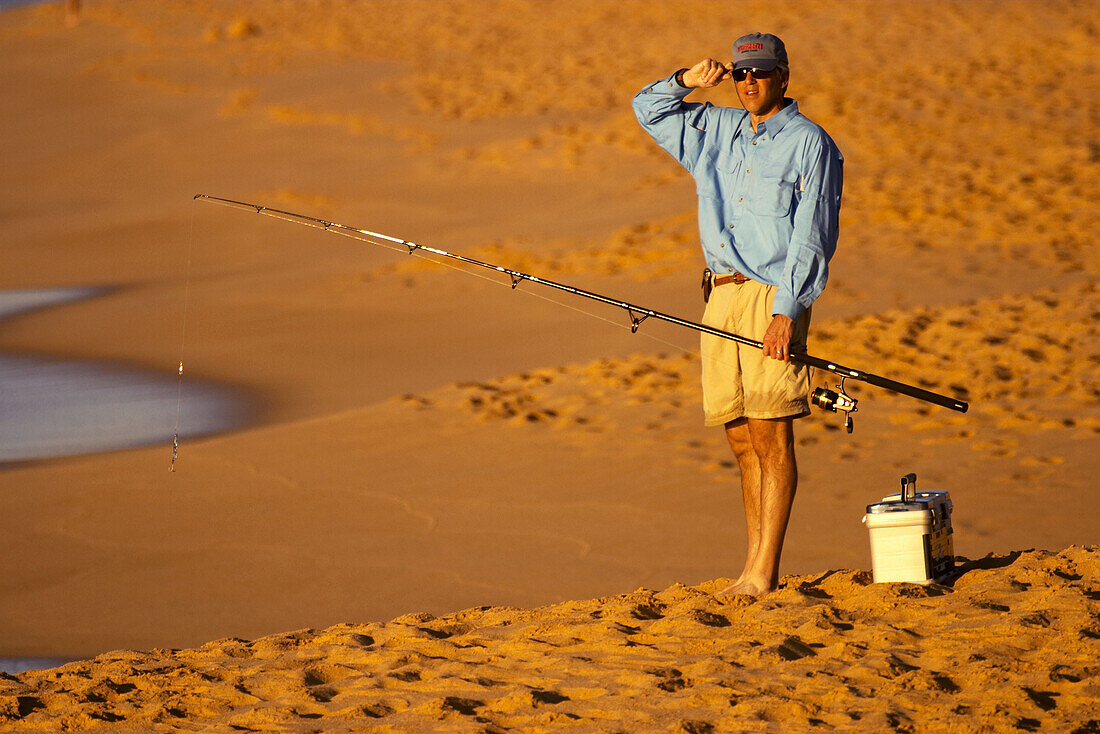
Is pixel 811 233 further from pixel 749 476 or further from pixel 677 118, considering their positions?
pixel 749 476

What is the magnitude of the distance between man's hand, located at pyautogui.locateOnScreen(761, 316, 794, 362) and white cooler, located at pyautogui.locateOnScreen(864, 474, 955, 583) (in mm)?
636

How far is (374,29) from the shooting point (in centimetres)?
2867

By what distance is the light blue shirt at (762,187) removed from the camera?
403cm

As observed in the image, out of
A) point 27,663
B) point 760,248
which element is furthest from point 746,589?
point 27,663

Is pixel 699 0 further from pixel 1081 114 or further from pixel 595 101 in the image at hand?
pixel 1081 114

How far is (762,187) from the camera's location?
4.15 m

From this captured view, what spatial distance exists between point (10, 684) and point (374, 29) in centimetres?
2592

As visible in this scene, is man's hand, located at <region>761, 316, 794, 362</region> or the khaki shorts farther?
the khaki shorts

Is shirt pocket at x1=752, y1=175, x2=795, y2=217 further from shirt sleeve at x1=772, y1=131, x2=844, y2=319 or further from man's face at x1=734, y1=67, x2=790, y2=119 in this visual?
man's face at x1=734, y1=67, x2=790, y2=119

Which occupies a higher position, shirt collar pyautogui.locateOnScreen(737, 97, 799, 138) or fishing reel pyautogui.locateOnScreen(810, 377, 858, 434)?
shirt collar pyautogui.locateOnScreen(737, 97, 799, 138)

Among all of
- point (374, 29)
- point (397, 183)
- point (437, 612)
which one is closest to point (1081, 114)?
point (397, 183)

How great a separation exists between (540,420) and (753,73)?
444 cm

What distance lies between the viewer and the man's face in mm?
4145

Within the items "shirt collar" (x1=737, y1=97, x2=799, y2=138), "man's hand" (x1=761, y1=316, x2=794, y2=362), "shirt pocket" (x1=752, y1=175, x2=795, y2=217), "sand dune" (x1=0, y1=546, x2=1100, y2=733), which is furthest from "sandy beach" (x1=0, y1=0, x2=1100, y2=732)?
"shirt collar" (x1=737, y1=97, x2=799, y2=138)
